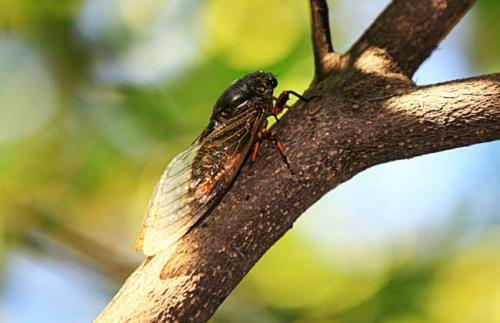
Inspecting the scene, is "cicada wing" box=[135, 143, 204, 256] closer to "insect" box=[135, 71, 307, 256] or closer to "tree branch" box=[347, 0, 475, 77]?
"insect" box=[135, 71, 307, 256]

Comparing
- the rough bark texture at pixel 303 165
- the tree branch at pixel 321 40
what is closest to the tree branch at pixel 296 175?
the rough bark texture at pixel 303 165

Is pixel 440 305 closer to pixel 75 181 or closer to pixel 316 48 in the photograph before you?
pixel 316 48

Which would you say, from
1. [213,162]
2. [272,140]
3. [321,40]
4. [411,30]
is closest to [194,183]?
[213,162]

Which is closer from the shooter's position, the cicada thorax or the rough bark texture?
the rough bark texture

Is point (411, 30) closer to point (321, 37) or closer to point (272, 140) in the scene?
point (321, 37)

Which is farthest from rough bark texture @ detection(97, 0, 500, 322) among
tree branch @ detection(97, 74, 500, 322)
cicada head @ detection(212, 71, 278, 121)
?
cicada head @ detection(212, 71, 278, 121)

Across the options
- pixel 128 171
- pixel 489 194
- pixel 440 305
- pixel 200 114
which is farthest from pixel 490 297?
pixel 128 171
